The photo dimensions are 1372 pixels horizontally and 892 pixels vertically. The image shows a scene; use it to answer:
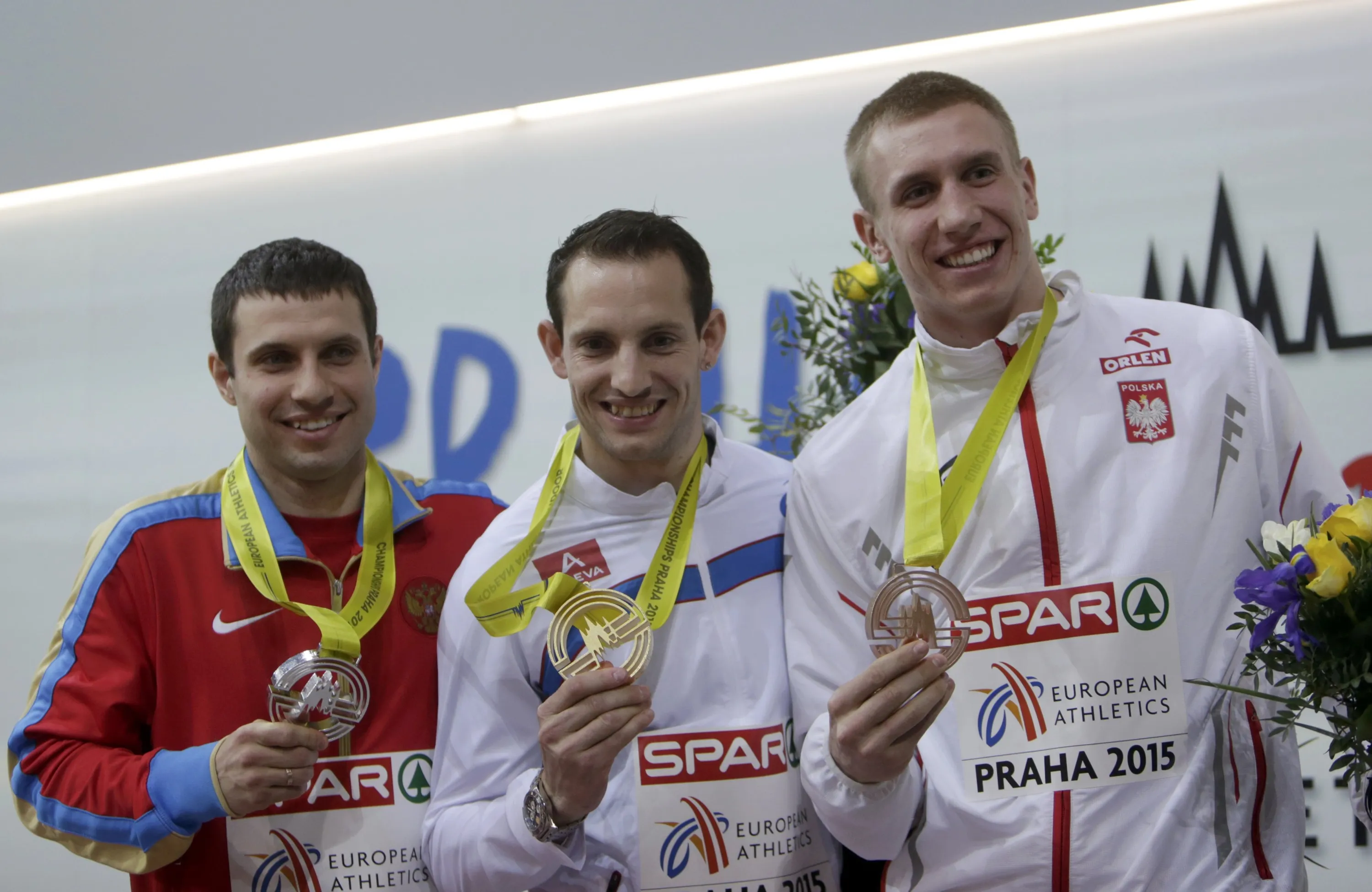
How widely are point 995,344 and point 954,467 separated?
25 centimetres

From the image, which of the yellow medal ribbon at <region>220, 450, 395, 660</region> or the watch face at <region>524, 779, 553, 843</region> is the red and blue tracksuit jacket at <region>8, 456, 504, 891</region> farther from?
the watch face at <region>524, 779, 553, 843</region>

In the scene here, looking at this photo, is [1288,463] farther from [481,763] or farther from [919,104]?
[481,763]

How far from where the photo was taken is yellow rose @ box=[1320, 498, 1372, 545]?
158 cm

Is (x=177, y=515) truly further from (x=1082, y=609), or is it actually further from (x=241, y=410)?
(x=1082, y=609)

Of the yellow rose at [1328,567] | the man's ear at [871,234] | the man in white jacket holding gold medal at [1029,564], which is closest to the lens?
the yellow rose at [1328,567]

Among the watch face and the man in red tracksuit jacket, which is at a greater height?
the man in red tracksuit jacket

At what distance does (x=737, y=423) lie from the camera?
444 centimetres

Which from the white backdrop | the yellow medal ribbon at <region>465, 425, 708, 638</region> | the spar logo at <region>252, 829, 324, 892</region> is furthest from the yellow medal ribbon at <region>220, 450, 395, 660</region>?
the white backdrop

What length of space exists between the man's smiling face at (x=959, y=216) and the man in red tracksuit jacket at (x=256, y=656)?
114cm

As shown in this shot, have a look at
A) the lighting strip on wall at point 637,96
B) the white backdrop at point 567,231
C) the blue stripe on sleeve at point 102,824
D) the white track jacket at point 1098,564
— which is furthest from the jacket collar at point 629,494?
the lighting strip on wall at point 637,96

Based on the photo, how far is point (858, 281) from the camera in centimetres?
273

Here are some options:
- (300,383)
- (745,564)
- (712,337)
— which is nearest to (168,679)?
(300,383)

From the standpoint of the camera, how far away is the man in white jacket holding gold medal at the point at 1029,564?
6.04 ft

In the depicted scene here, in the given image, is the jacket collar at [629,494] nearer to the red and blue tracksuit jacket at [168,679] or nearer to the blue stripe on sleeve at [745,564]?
the blue stripe on sleeve at [745,564]
